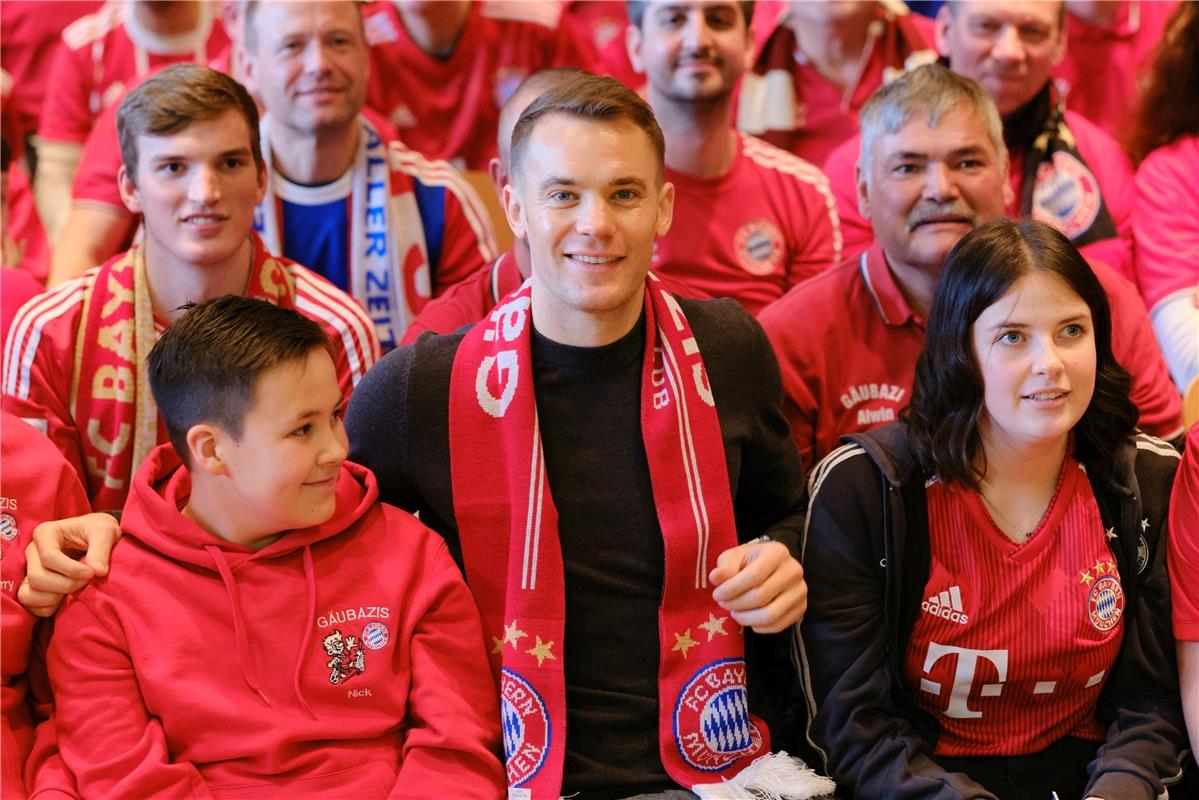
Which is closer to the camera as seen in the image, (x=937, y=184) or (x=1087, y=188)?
(x=937, y=184)

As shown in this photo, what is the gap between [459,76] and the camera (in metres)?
3.37

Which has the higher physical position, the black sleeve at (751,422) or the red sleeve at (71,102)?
the red sleeve at (71,102)

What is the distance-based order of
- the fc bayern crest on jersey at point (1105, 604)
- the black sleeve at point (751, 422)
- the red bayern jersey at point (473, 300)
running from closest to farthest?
the fc bayern crest on jersey at point (1105, 604)
the black sleeve at point (751, 422)
the red bayern jersey at point (473, 300)

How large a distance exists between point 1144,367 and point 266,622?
1.53 metres

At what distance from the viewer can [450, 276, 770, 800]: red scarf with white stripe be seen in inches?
73.4

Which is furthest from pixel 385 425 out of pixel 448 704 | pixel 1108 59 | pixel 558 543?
pixel 1108 59

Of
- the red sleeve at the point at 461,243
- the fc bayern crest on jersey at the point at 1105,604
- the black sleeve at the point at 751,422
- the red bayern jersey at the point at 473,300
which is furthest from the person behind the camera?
the red sleeve at the point at 461,243

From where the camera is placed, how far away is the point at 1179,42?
3.08 metres

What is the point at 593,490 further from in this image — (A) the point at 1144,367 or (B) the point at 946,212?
(A) the point at 1144,367

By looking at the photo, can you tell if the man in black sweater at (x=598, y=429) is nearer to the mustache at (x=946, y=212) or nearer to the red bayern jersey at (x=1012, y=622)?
the red bayern jersey at (x=1012, y=622)

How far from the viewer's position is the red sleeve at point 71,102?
11.0 feet

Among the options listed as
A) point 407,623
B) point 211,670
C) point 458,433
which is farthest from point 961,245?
point 211,670

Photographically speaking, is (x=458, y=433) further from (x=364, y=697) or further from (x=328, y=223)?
(x=328, y=223)

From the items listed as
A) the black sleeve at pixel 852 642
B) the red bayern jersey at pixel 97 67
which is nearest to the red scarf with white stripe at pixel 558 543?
the black sleeve at pixel 852 642
